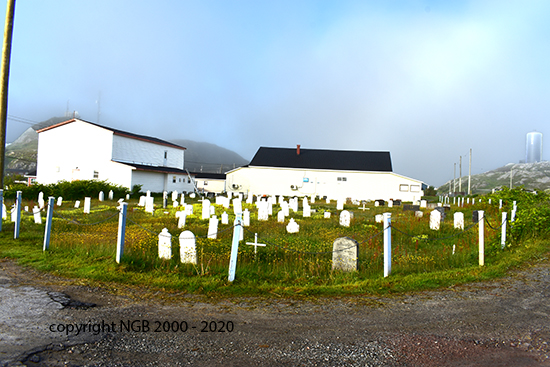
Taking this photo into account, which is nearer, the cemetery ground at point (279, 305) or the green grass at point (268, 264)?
the cemetery ground at point (279, 305)

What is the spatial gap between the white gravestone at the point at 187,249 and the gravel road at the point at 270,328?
1.65 m

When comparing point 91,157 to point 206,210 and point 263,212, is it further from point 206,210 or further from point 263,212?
point 263,212

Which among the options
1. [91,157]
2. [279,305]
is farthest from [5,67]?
[91,157]

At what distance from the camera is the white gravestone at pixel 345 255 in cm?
725

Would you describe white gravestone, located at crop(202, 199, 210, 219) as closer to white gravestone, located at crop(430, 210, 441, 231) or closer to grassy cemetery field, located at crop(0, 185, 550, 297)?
grassy cemetery field, located at crop(0, 185, 550, 297)

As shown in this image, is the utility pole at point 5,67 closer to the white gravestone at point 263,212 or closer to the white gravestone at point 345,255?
the white gravestone at point 263,212

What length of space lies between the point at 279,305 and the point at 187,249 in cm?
301

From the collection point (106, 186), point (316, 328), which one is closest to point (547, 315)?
point (316, 328)

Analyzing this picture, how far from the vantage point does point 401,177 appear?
4131 cm

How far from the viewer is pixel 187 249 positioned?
747 cm

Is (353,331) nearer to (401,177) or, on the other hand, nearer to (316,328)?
(316,328)

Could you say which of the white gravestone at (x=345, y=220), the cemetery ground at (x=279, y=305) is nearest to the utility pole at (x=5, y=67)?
the cemetery ground at (x=279, y=305)

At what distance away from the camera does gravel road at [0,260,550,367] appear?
3561 mm

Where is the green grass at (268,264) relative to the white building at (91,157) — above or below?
below
